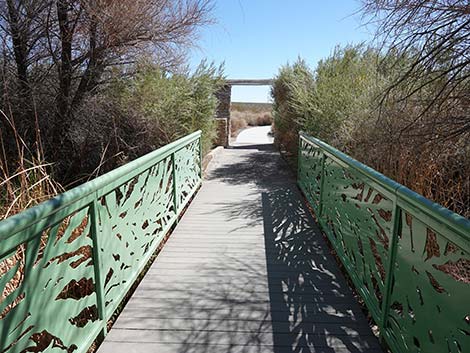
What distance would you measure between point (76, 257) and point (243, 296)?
1342mm

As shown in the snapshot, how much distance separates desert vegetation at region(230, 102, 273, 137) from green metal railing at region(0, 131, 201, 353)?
1671 centimetres

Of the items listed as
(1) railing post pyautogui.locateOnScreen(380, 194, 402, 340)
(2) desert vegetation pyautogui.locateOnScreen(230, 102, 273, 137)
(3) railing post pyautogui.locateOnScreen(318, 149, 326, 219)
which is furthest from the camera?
(2) desert vegetation pyautogui.locateOnScreen(230, 102, 273, 137)

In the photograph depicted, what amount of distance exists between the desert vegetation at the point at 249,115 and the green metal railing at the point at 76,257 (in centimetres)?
1671

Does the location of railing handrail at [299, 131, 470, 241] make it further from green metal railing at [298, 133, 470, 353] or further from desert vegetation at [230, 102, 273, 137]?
desert vegetation at [230, 102, 273, 137]

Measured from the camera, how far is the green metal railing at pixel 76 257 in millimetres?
1378

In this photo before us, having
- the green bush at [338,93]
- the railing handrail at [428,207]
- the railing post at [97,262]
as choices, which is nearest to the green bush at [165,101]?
the green bush at [338,93]

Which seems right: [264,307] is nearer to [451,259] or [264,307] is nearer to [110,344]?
[110,344]

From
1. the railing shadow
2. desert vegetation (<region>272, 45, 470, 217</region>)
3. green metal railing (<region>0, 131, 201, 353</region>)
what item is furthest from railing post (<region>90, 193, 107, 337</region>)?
desert vegetation (<region>272, 45, 470, 217</region>)

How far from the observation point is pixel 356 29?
295 cm

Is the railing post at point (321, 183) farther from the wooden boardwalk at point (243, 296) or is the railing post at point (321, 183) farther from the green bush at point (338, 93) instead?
the green bush at point (338, 93)

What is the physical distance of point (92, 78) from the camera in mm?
6078

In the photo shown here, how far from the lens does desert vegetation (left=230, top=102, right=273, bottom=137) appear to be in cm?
2189

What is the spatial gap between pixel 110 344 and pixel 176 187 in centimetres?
236

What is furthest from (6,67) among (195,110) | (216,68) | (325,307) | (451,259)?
(451,259)
